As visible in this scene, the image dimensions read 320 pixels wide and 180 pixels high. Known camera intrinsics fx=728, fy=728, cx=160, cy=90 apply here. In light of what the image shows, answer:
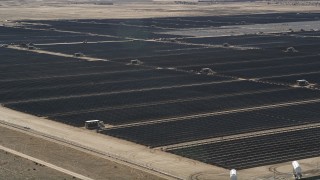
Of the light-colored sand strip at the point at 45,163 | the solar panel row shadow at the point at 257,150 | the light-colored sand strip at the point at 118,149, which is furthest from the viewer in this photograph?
the solar panel row shadow at the point at 257,150

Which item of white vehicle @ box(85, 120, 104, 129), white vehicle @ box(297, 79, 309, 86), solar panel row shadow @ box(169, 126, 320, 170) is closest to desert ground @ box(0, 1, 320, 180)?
white vehicle @ box(85, 120, 104, 129)

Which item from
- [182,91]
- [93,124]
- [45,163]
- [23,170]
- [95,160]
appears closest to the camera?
[23,170]

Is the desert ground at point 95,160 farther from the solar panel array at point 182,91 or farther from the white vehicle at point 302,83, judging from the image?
the white vehicle at point 302,83

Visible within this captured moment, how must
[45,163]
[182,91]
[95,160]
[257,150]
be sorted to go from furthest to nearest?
[182,91] → [257,150] → [95,160] → [45,163]

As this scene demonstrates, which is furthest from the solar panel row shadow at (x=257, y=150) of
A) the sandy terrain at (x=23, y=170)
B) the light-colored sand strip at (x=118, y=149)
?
the sandy terrain at (x=23, y=170)

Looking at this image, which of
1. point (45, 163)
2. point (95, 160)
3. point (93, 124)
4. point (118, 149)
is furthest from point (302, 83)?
point (45, 163)

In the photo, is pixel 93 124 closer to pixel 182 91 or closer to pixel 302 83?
pixel 182 91

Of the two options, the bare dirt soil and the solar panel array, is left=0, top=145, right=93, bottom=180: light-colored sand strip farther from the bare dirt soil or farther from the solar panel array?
the solar panel array

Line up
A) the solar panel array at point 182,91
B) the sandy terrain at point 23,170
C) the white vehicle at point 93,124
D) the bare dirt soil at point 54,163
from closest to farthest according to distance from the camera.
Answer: the sandy terrain at point 23,170 < the bare dirt soil at point 54,163 < the solar panel array at point 182,91 < the white vehicle at point 93,124
